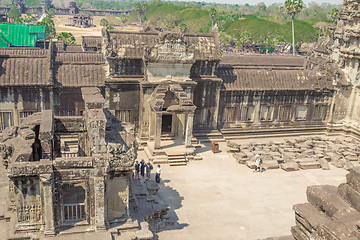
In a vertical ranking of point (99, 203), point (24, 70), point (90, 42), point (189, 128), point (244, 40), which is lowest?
point (189, 128)

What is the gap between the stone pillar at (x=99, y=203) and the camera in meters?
14.7

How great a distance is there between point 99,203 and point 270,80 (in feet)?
72.5

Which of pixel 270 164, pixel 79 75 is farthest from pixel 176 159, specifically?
pixel 79 75

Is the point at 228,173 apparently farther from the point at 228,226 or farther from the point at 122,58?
the point at 122,58

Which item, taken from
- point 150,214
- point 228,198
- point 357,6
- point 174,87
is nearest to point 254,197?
point 228,198

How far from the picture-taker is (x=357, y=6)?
1287 inches

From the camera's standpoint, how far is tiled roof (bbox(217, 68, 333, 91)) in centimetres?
3177

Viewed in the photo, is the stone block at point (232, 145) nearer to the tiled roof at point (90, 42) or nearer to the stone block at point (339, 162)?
the stone block at point (339, 162)

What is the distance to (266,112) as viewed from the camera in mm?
33156

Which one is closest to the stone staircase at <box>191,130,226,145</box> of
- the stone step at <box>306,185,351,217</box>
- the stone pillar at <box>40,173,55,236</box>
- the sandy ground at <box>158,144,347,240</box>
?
the sandy ground at <box>158,144,347,240</box>

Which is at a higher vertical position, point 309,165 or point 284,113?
point 284,113

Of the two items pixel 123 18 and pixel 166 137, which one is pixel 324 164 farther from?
pixel 123 18

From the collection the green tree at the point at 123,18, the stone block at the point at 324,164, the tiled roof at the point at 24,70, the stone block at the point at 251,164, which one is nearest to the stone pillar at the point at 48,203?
the tiled roof at the point at 24,70

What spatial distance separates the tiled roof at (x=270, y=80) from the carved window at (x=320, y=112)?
1.90m
